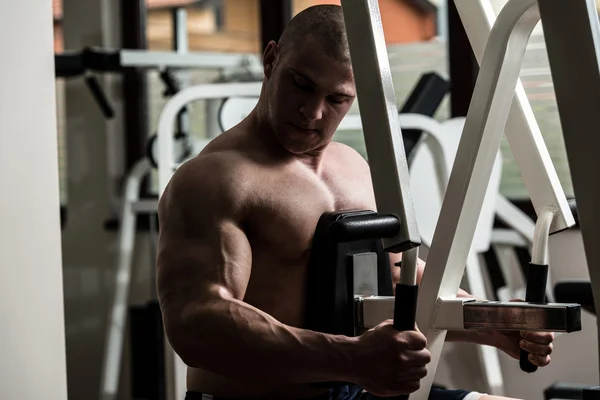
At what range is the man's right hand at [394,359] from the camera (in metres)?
1.12

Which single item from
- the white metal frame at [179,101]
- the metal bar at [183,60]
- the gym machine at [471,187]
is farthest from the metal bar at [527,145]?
the metal bar at [183,60]

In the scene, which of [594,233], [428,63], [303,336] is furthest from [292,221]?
[428,63]

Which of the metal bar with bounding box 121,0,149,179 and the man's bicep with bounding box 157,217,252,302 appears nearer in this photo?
the man's bicep with bounding box 157,217,252,302

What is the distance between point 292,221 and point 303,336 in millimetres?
247

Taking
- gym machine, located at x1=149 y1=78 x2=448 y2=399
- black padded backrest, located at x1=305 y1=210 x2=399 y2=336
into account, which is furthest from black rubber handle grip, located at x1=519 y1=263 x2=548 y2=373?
gym machine, located at x1=149 y1=78 x2=448 y2=399

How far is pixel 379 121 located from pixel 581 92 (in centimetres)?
25

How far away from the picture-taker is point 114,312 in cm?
368

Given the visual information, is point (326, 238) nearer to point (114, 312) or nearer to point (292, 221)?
point (292, 221)

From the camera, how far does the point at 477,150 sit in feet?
4.26

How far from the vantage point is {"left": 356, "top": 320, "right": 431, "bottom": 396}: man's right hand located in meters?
1.12

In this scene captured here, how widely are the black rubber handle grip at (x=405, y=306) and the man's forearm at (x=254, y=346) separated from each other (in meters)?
0.11

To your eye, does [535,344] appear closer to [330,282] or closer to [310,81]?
[330,282]

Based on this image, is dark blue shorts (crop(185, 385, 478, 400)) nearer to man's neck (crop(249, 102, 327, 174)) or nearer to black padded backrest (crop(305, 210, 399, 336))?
black padded backrest (crop(305, 210, 399, 336))

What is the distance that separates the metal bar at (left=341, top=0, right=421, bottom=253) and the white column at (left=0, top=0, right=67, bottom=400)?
60 cm
